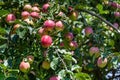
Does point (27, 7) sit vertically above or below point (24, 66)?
above

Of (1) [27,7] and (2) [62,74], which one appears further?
(1) [27,7]

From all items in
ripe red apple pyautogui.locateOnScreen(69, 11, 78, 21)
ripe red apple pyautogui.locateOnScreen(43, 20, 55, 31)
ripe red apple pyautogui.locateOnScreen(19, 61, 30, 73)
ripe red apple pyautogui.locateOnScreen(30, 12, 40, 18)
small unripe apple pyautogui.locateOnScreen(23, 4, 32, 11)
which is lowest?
ripe red apple pyautogui.locateOnScreen(19, 61, 30, 73)

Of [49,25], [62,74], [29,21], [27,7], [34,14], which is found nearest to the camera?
[62,74]

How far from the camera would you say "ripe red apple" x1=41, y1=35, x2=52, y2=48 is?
2389 mm

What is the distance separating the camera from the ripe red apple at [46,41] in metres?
2.39

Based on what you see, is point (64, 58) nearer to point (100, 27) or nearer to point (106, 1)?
point (100, 27)

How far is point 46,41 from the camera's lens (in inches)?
93.8

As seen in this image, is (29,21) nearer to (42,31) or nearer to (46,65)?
(42,31)

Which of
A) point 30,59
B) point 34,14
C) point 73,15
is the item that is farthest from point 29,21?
point 73,15

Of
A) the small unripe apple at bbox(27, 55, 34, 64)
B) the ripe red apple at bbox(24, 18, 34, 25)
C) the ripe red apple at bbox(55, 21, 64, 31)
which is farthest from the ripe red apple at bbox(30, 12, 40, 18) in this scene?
the small unripe apple at bbox(27, 55, 34, 64)

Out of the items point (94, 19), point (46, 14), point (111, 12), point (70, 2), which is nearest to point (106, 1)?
point (111, 12)

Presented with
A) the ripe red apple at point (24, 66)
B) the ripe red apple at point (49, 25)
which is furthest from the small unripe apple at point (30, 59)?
the ripe red apple at point (49, 25)

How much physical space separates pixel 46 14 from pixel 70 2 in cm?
36

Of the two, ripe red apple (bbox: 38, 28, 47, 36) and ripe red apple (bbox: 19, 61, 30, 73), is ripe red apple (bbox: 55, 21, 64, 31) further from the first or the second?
ripe red apple (bbox: 19, 61, 30, 73)
